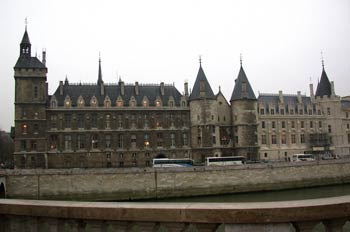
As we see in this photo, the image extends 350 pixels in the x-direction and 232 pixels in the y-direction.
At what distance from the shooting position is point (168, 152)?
57938mm

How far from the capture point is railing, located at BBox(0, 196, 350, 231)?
14.9 ft

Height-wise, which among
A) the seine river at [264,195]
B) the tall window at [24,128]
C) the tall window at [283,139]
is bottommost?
the seine river at [264,195]

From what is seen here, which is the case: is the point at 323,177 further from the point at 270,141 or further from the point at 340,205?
the point at 340,205

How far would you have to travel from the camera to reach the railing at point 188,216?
4.53 metres

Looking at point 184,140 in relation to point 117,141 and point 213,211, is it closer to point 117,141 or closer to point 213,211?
point 117,141

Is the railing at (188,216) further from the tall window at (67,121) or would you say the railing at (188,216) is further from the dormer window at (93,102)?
the dormer window at (93,102)

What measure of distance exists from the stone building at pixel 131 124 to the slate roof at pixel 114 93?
0.16 meters

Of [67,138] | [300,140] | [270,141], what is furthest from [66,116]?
[300,140]

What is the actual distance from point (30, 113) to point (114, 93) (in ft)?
44.8

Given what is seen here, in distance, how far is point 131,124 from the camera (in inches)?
2261

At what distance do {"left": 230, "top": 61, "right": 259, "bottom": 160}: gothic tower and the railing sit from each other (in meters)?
56.5

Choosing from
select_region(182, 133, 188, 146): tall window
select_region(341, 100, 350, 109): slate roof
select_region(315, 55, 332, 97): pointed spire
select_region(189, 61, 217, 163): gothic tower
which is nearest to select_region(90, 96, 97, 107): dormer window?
select_region(182, 133, 188, 146): tall window

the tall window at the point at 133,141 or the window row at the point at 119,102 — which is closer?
the window row at the point at 119,102

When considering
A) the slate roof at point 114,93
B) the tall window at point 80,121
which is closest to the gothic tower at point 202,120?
the slate roof at point 114,93
